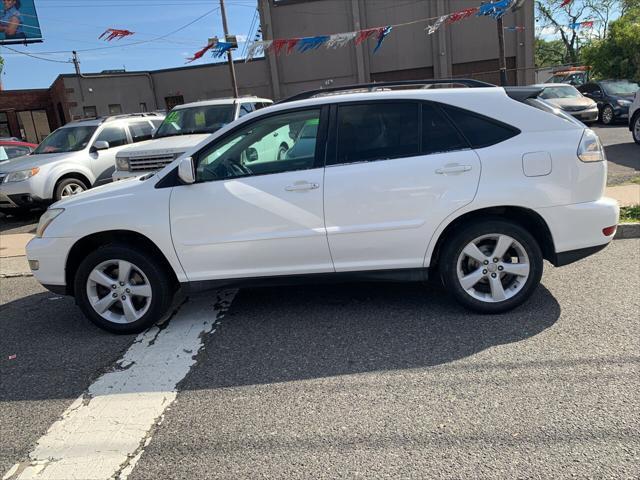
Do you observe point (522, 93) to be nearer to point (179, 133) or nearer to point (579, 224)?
point (579, 224)

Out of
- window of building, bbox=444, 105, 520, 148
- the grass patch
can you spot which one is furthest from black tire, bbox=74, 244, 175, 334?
the grass patch

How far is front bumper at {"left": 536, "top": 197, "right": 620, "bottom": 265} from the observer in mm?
4023

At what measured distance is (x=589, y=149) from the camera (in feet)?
13.2

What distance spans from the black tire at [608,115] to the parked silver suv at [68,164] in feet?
49.9

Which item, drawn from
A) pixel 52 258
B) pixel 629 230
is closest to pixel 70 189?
pixel 52 258

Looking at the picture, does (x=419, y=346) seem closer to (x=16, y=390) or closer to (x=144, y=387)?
(x=144, y=387)

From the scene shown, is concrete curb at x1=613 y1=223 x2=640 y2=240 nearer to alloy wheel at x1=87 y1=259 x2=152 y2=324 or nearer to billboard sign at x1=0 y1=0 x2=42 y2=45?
alloy wheel at x1=87 y1=259 x2=152 y2=324

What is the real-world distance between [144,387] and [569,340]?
117 inches

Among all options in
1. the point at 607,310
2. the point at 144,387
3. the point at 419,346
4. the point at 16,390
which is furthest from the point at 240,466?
the point at 607,310

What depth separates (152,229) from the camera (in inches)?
166

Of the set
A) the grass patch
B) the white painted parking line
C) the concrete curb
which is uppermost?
the white painted parking line

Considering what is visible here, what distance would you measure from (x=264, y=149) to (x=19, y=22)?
85.7 ft

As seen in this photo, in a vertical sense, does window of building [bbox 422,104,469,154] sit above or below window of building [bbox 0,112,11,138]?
below

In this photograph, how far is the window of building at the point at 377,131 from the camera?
13.5ft
